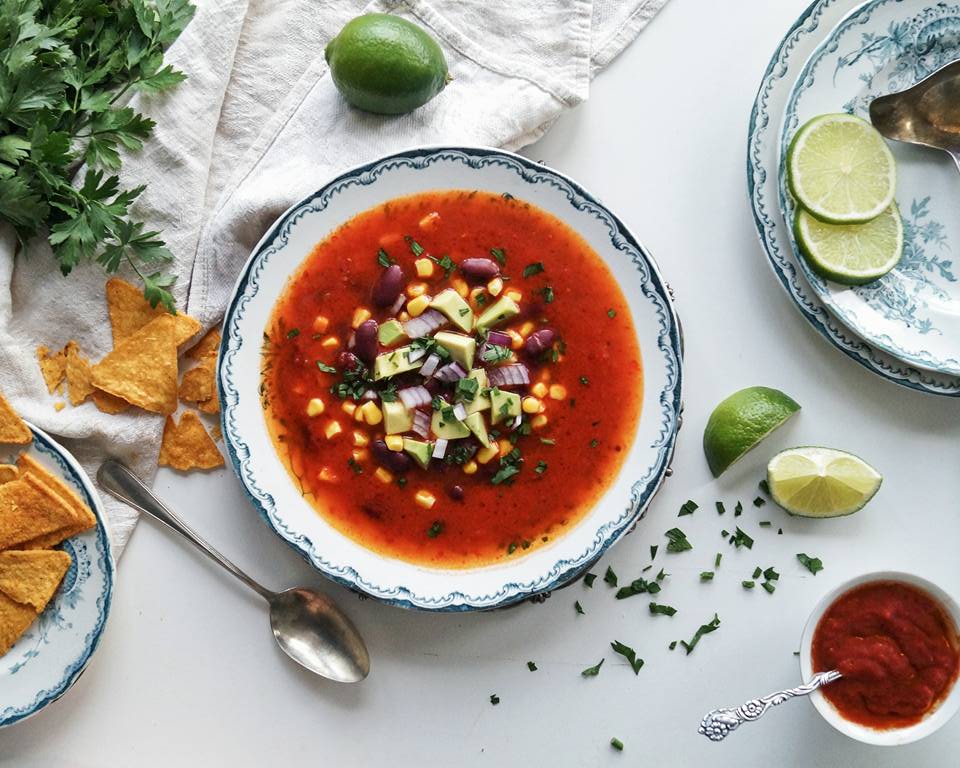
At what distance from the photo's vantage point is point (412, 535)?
3092 mm

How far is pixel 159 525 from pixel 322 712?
34.6 inches

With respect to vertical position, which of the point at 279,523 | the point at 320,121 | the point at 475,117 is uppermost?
the point at 475,117

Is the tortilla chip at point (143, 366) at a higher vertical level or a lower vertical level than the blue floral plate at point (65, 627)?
higher

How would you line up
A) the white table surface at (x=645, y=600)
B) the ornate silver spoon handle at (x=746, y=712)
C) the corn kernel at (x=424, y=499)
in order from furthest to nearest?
1. the white table surface at (x=645, y=600)
2. the corn kernel at (x=424, y=499)
3. the ornate silver spoon handle at (x=746, y=712)

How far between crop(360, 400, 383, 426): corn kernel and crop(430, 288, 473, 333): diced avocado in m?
0.39

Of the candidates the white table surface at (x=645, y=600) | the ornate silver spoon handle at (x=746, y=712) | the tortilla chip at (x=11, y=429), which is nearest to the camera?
the ornate silver spoon handle at (x=746, y=712)

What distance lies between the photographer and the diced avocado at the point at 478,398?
302 cm

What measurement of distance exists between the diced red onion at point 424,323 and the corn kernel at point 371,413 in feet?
0.88

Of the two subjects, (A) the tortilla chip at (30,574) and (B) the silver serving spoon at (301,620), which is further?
(B) the silver serving spoon at (301,620)

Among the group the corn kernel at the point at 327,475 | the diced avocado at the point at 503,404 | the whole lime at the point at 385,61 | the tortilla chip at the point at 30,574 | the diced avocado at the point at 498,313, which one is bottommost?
the tortilla chip at the point at 30,574

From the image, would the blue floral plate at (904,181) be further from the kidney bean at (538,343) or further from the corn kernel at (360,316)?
the corn kernel at (360,316)

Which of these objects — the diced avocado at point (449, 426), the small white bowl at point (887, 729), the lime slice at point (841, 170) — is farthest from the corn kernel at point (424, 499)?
the lime slice at point (841, 170)

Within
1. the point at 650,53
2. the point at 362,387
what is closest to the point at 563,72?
the point at 650,53

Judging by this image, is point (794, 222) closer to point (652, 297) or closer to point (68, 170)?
point (652, 297)
